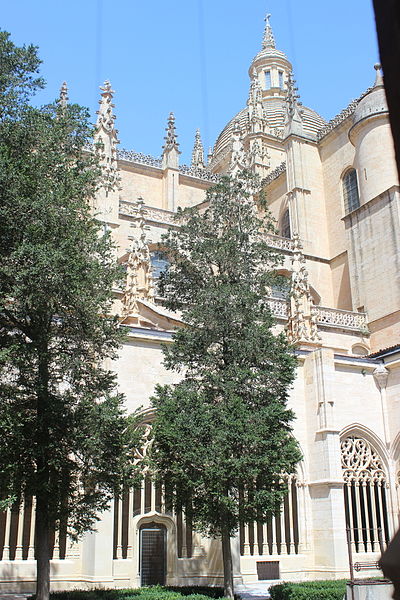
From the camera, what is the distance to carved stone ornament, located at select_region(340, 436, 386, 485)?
19.5 metres

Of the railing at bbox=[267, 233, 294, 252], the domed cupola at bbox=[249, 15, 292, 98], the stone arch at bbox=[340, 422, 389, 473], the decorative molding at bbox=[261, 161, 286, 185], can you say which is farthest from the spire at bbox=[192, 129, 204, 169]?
the stone arch at bbox=[340, 422, 389, 473]

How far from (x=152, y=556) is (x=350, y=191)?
75.5 ft

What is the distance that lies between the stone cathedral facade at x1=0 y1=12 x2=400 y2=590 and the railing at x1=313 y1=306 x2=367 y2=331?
6cm

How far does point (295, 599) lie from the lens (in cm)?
1298

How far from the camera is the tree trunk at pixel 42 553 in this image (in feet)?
35.8

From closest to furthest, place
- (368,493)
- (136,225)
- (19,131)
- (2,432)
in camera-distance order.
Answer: (2,432) → (19,131) → (368,493) → (136,225)

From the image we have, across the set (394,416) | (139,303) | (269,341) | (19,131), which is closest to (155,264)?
(139,303)

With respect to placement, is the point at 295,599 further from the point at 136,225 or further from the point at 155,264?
the point at 155,264

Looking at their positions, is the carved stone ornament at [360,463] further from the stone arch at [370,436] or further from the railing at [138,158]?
the railing at [138,158]

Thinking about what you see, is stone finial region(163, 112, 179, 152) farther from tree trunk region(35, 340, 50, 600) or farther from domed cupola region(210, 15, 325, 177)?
tree trunk region(35, 340, 50, 600)

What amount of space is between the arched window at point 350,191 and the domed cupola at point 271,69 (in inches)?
1024

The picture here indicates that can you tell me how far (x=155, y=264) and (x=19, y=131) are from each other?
16159mm

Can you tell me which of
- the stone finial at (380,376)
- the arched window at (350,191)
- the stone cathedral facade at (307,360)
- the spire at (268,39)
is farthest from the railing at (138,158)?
the spire at (268,39)

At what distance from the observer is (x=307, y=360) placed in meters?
20.1
